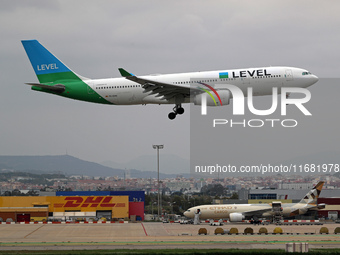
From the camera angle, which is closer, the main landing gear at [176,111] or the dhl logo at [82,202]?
the main landing gear at [176,111]

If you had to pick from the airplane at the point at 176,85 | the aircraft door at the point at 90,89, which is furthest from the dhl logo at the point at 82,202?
the aircraft door at the point at 90,89

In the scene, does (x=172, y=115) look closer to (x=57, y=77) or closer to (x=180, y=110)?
(x=180, y=110)

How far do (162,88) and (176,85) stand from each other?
1.80m

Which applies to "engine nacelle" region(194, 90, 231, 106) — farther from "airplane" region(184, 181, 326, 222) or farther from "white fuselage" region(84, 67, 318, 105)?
"airplane" region(184, 181, 326, 222)

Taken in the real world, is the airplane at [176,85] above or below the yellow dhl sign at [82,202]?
above

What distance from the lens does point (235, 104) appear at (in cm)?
7681

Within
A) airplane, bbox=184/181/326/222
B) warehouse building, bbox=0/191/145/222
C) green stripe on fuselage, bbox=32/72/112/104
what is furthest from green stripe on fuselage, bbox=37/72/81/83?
warehouse building, bbox=0/191/145/222

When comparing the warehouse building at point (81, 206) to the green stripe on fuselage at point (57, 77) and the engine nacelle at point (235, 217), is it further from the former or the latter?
the green stripe on fuselage at point (57, 77)

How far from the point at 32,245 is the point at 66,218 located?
57.6m

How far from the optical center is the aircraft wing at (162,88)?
7612 cm

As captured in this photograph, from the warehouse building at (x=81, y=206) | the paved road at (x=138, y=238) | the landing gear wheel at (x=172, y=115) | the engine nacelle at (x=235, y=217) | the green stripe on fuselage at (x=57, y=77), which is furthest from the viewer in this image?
the warehouse building at (x=81, y=206)

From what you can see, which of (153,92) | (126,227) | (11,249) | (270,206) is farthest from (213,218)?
(11,249)

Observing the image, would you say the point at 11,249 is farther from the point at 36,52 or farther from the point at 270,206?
the point at 270,206

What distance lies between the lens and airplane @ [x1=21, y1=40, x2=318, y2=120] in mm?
77188
